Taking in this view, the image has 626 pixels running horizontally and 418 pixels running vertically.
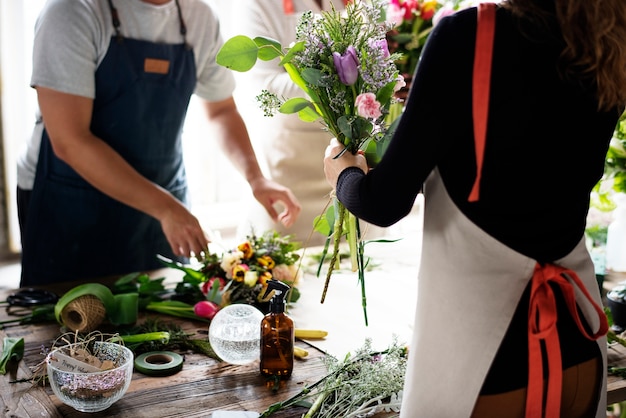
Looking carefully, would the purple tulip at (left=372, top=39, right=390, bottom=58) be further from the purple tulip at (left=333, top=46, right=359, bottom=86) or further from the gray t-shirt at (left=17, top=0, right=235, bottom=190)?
the gray t-shirt at (left=17, top=0, right=235, bottom=190)

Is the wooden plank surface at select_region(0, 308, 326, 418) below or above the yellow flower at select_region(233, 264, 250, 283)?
below

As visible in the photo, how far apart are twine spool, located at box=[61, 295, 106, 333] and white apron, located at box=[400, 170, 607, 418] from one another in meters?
0.79

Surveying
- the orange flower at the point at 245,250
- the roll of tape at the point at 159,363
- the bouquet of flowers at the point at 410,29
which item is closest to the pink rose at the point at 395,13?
the bouquet of flowers at the point at 410,29

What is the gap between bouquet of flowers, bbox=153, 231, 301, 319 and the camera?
180 centimetres

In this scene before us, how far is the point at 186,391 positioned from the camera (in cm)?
140

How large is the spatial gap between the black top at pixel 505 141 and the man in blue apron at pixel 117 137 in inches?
40.2

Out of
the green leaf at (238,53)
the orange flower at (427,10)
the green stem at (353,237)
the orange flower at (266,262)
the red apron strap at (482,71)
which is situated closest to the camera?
the red apron strap at (482,71)

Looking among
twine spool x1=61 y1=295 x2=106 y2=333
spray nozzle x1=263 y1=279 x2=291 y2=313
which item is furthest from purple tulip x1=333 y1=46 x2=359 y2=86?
twine spool x1=61 y1=295 x2=106 y2=333

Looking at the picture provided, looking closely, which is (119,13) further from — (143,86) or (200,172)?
(200,172)

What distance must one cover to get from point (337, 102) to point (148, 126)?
3.67 feet

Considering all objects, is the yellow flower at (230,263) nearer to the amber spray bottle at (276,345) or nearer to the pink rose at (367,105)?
the amber spray bottle at (276,345)

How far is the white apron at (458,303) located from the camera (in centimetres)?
112

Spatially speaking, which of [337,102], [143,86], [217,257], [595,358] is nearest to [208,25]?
[143,86]

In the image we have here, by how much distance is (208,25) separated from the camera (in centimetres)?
238
